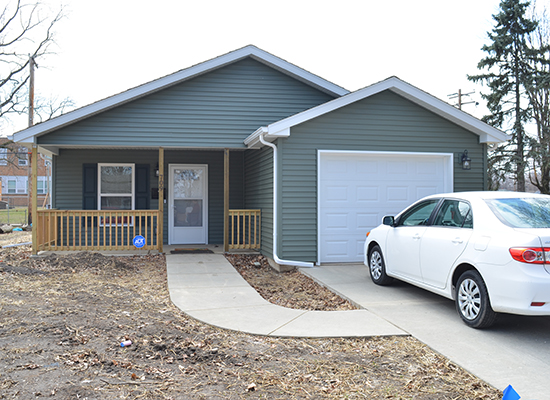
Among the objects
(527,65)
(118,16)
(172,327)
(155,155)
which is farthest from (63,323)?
(527,65)

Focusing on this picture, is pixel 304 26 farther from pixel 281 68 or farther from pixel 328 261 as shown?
pixel 328 261

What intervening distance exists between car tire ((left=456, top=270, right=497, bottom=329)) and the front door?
8.40 meters

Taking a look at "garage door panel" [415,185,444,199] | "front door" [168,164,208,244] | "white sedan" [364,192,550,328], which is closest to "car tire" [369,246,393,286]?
"white sedan" [364,192,550,328]

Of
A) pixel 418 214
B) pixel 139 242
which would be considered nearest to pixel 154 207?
pixel 139 242

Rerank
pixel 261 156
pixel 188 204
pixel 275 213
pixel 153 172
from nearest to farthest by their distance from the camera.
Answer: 1. pixel 275 213
2. pixel 261 156
3. pixel 153 172
4. pixel 188 204

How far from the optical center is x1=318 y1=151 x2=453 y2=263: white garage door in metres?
9.08

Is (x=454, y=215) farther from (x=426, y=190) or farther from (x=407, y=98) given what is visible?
(x=407, y=98)

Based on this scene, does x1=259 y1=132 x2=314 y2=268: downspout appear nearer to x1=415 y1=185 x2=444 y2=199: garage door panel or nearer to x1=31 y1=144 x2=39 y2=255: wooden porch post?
x1=415 y1=185 x2=444 y2=199: garage door panel

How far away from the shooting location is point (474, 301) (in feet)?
16.1

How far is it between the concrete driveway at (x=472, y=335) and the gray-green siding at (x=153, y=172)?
594 cm

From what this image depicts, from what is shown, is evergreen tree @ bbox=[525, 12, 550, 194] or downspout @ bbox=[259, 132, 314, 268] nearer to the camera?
downspout @ bbox=[259, 132, 314, 268]

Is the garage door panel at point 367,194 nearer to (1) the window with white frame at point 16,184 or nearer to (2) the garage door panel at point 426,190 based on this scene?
(2) the garage door panel at point 426,190

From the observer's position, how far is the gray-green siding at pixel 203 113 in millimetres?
10289

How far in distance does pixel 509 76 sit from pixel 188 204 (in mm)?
14005
